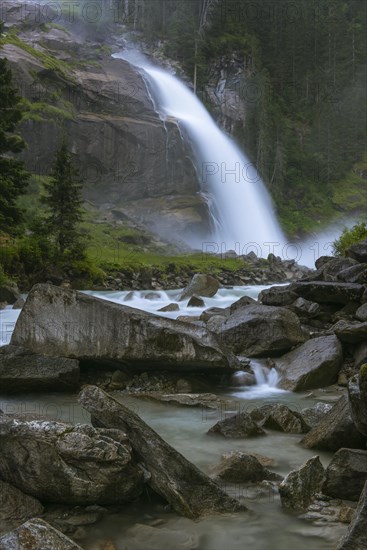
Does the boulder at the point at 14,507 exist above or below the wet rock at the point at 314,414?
below

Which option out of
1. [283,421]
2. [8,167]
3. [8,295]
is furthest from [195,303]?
[283,421]

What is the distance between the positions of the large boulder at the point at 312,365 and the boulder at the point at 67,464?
6121 millimetres

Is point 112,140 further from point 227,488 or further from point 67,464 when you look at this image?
point 67,464

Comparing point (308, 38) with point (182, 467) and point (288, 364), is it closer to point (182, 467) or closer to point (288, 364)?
point (288, 364)

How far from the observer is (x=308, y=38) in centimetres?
9731

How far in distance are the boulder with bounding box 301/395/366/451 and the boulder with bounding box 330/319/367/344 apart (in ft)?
14.7

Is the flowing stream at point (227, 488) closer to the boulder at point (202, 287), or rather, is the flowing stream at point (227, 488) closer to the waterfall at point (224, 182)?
the boulder at point (202, 287)

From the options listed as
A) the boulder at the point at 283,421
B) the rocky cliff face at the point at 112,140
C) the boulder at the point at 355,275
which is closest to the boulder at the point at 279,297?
the boulder at the point at 355,275

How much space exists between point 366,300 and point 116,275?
2096 centimetres

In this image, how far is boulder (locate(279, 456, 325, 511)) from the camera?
5.01m

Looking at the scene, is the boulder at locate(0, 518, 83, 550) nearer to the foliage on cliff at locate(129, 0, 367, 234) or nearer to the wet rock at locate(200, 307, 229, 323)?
the wet rock at locate(200, 307, 229, 323)

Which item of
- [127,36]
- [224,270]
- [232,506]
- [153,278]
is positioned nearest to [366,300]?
[232,506]

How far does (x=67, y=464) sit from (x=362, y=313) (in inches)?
395

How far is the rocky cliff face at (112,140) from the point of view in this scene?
183ft
